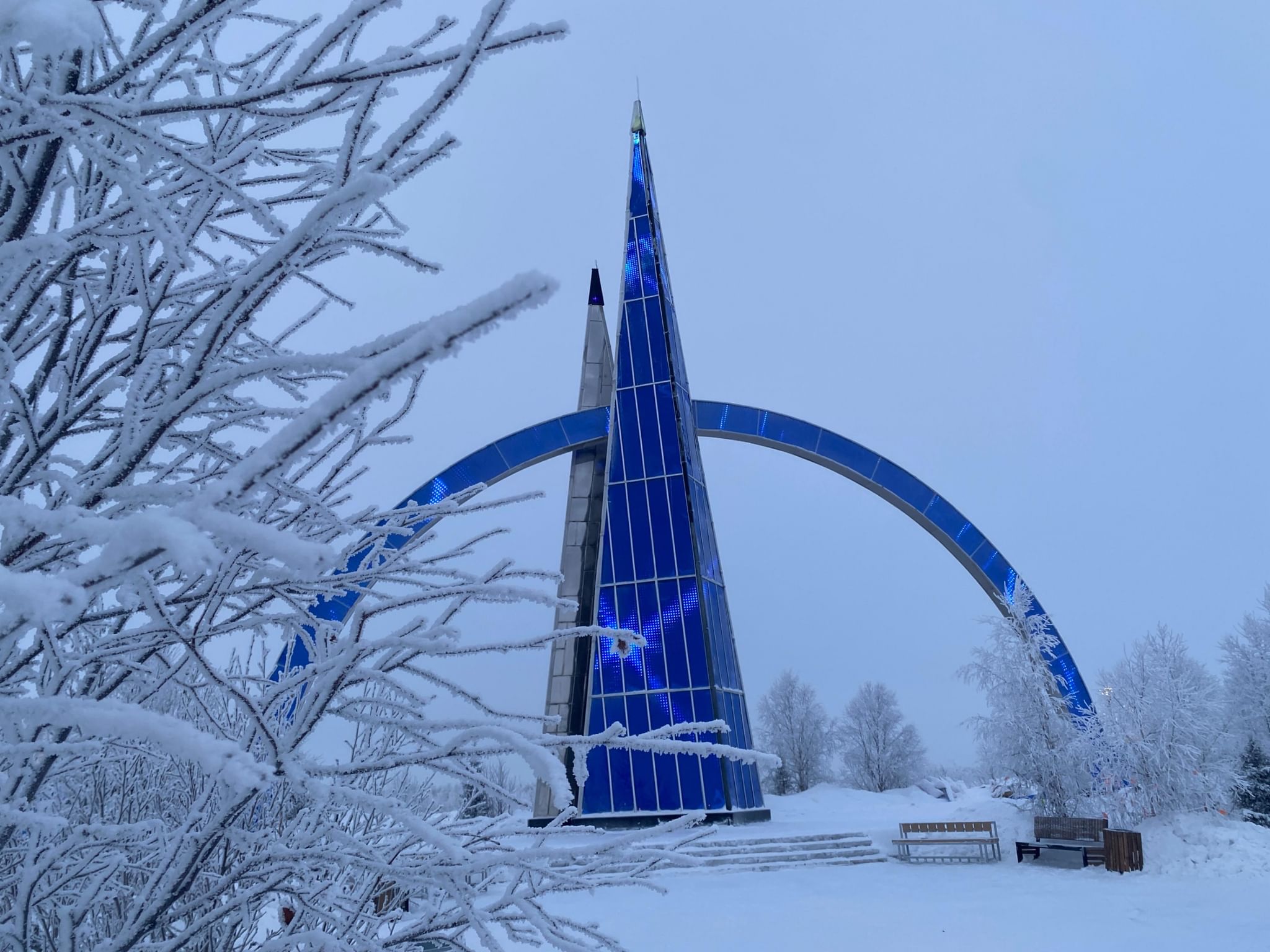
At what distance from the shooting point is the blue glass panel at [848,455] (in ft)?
67.3

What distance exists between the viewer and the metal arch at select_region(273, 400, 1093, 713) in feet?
62.3

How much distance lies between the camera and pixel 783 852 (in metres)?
13.1

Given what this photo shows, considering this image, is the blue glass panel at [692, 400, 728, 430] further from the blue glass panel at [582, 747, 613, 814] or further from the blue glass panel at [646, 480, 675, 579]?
the blue glass panel at [582, 747, 613, 814]

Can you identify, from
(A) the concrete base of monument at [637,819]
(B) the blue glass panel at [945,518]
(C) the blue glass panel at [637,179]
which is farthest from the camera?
(B) the blue glass panel at [945,518]

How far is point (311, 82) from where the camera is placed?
1522 mm

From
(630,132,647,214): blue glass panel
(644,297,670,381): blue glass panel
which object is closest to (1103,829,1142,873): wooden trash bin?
(644,297,670,381): blue glass panel

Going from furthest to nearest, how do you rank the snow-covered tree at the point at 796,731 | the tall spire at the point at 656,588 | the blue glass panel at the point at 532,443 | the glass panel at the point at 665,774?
the snow-covered tree at the point at 796,731
the blue glass panel at the point at 532,443
the tall spire at the point at 656,588
the glass panel at the point at 665,774

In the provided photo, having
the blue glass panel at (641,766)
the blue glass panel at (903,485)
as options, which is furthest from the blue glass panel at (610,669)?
the blue glass panel at (903,485)

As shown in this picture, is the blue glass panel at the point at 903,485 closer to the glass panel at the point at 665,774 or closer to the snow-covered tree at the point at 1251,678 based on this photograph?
the glass panel at the point at 665,774

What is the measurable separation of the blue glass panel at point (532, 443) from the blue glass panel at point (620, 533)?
227 centimetres

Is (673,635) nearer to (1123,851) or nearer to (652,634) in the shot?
(652,634)

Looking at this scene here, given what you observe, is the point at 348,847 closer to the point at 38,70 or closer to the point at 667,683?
the point at 38,70

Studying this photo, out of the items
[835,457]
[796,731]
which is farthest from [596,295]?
[796,731]

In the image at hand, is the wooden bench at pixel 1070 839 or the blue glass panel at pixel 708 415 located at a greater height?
the blue glass panel at pixel 708 415
